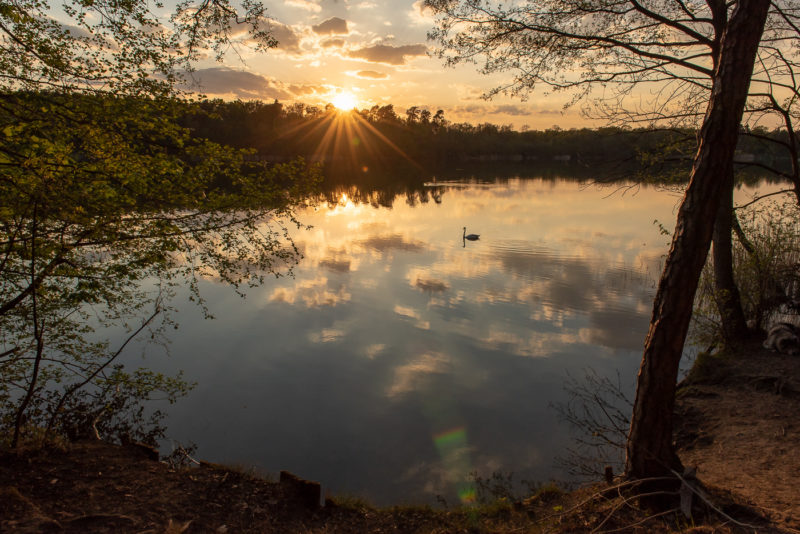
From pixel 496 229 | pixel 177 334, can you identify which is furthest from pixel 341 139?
pixel 177 334

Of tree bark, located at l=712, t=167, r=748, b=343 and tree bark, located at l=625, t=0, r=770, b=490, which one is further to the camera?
tree bark, located at l=712, t=167, r=748, b=343

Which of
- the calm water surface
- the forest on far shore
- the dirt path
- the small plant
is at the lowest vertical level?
the calm water surface

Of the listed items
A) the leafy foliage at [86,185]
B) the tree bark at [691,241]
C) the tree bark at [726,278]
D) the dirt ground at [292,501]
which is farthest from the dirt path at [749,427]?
the leafy foliage at [86,185]

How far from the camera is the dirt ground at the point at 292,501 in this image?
14.1ft

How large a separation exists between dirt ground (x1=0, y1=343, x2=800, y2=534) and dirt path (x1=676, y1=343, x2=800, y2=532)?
0.03 meters

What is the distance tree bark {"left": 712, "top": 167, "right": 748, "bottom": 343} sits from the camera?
31.6 feet

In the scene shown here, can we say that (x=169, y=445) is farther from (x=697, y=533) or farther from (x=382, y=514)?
(x=697, y=533)

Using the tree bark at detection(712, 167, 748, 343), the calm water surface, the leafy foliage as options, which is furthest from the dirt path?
the leafy foliage

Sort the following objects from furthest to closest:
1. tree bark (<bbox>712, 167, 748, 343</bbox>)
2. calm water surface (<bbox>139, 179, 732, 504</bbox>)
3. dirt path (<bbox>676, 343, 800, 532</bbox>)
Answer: tree bark (<bbox>712, 167, 748, 343</bbox>) → calm water surface (<bbox>139, 179, 732, 504</bbox>) → dirt path (<bbox>676, 343, 800, 532</bbox>)

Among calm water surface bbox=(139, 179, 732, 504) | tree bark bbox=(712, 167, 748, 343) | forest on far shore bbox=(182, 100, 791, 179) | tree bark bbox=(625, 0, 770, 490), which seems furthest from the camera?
forest on far shore bbox=(182, 100, 791, 179)

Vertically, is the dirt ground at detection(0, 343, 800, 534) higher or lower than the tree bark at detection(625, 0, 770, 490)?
lower

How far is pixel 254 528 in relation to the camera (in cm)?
481

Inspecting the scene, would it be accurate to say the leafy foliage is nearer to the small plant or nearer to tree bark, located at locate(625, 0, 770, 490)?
tree bark, located at locate(625, 0, 770, 490)

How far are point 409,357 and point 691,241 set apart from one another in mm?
7591
